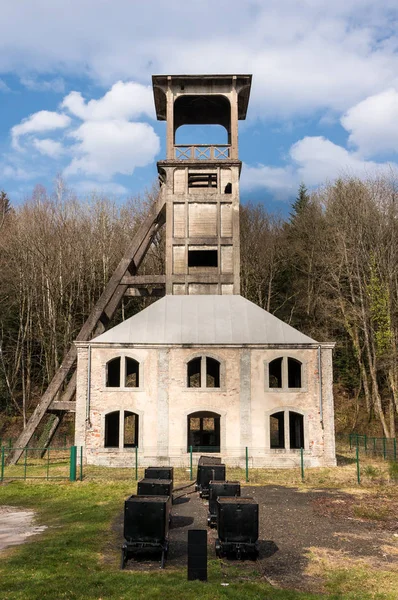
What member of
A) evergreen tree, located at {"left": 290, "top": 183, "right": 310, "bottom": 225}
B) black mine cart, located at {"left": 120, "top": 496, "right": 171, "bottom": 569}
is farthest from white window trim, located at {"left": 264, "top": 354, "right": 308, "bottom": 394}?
evergreen tree, located at {"left": 290, "top": 183, "right": 310, "bottom": 225}

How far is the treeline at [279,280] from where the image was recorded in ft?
106

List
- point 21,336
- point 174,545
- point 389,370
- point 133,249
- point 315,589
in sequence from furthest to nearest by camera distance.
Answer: point 21,336, point 389,370, point 133,249, point 174,545, point 315,589

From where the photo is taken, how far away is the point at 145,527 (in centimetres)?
1033

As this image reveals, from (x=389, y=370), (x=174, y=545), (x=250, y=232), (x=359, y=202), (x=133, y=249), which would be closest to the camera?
(x=174, y=545)

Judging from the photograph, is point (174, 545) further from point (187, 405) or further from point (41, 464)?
point (41, 464)

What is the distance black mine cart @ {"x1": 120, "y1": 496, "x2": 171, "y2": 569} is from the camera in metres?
10.3

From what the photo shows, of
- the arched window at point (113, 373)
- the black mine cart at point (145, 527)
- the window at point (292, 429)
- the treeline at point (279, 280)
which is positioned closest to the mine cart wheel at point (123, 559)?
the black mine cart at point (145, 527)

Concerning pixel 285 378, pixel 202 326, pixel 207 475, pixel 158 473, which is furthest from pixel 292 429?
pixel 158 473

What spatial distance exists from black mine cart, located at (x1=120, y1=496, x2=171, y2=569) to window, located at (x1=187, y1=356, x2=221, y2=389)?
1299 cm

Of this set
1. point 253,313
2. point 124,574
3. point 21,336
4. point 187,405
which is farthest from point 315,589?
point 21,336

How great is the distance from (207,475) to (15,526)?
6015 millimetres

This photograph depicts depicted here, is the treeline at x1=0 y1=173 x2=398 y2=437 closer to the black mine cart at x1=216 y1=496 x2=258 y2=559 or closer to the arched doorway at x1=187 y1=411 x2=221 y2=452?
the arched doorway at x1=187 y1=411 x2=221 y2=452

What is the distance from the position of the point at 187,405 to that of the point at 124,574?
13.5m

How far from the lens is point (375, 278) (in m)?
31.3
